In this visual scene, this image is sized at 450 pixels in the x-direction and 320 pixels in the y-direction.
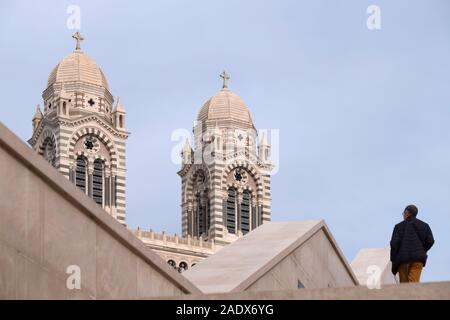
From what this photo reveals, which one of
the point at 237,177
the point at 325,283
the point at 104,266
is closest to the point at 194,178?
the point at 237,177

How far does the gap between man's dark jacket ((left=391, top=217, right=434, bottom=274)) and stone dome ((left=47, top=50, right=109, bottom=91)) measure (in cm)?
5105

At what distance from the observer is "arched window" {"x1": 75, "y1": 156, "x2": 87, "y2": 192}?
58.9 metres

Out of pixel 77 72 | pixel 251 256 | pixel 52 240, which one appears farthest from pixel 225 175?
pixel 52 240

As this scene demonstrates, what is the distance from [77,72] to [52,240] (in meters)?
51.7

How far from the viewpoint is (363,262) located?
19.2m

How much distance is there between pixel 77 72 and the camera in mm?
60875

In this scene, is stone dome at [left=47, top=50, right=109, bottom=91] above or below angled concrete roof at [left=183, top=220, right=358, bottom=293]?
above

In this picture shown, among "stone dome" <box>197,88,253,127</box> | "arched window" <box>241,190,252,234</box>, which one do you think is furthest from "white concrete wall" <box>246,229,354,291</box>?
"stone dome" <box>197,88,253,127</box>

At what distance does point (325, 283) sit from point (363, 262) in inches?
170

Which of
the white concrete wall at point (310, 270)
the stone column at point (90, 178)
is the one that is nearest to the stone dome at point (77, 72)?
the stone column at point (90, 178)

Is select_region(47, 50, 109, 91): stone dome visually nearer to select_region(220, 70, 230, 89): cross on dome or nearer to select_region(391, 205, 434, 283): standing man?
select_region(220, 70, 230, 89): cross on dome

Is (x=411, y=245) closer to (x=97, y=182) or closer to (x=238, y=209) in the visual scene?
(x=97, y=182)
